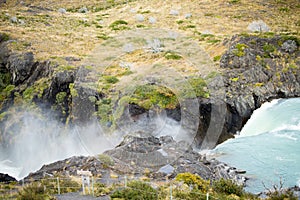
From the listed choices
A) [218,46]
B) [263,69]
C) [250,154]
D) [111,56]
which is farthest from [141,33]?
[250,154]

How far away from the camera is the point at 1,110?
99.3 ft

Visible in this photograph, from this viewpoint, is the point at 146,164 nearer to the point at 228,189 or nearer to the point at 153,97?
the point at 228,189

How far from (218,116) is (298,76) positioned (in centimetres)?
1058

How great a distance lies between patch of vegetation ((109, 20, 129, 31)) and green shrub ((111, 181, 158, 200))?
121ft

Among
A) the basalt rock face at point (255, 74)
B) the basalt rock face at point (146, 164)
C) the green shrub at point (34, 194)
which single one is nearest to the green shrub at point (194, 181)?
the basalt rock face at point (146, 164)

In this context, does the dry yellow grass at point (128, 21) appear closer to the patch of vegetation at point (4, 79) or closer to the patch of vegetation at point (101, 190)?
the patch of vegetation at point (4, 79)

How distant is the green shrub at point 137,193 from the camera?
39.4ft

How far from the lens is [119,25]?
49.2 m

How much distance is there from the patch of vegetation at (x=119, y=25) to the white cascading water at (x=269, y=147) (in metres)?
26.8

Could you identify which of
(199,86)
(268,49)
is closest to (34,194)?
(199,86)

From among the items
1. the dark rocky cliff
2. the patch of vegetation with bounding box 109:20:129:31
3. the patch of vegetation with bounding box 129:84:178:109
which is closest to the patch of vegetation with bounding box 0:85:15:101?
the dark rocky cliff

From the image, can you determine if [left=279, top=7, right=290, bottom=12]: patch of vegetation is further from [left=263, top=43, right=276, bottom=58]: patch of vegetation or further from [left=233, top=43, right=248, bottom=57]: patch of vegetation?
[left=233, top=43, right=248, bottom=57]: patch of vegetation

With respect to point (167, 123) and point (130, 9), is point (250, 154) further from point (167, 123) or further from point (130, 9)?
point (130, 9)

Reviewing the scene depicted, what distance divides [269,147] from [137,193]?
11473mm
